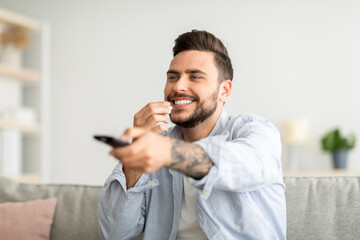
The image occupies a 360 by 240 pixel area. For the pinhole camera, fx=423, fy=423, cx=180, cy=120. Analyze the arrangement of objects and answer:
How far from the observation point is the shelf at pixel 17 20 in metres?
4.15

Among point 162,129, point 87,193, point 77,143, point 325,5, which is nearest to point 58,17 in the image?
point 77,143

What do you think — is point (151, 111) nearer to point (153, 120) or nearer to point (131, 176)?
point (153, 120)

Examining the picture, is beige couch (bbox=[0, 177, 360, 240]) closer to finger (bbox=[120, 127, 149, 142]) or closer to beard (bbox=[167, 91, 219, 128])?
beard (bbox=[167, 91, 219, 128])

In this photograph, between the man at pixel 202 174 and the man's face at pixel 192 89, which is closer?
the man at pixel 202 174

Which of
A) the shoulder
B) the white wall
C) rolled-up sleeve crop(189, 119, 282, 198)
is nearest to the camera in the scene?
rolled-up sleeve crop(189, 119, 282, 198)

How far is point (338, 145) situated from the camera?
12.3 ft

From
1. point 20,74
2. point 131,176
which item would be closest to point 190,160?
point 131,176

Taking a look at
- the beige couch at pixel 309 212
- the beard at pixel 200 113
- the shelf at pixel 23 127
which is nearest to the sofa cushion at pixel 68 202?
the beige couch at pixel 309 212

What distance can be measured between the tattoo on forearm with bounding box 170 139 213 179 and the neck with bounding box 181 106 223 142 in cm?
63

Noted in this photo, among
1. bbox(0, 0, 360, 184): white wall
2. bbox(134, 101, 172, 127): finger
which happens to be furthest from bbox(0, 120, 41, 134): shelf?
bbox(134, 101, 172, 127): finger

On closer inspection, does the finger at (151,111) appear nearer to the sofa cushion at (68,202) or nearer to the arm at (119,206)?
the arm at (119,206)

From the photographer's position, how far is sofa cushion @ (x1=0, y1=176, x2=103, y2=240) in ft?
5.80

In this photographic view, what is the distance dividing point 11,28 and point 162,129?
3644 mm

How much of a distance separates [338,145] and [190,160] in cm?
313
